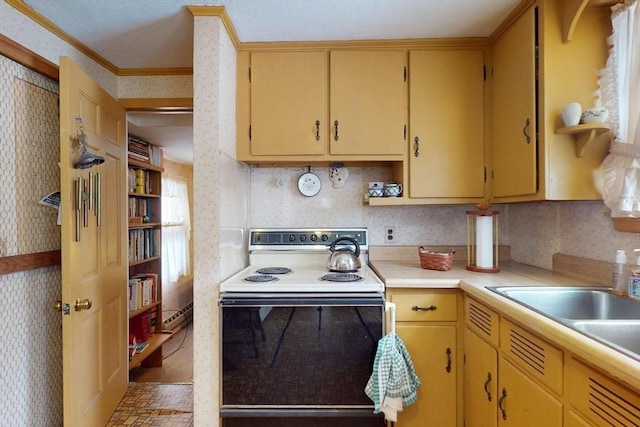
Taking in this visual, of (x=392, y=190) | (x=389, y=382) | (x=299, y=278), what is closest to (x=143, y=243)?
(x=299, y=278)

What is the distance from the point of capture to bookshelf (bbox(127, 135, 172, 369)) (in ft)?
9.38

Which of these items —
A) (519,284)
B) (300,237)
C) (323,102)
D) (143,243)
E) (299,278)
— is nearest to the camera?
(519,284)

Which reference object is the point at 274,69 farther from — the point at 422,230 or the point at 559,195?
the point at 559,195

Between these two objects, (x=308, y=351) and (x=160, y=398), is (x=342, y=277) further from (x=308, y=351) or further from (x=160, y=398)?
(x=160, y=398)

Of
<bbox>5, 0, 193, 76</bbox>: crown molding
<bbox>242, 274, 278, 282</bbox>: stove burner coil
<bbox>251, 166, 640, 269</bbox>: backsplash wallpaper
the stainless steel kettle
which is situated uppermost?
<bbox>5, 0, 193, 76</bbox>: crown molding

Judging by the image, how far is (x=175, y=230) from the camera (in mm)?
3811

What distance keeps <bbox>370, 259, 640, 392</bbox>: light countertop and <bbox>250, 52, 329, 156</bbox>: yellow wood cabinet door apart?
97 centimetres

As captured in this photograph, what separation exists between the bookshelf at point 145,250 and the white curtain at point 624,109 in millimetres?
3286

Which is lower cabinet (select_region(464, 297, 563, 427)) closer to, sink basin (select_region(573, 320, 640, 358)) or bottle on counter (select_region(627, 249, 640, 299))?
sink basin (select_region(573, 320, 640, 358))

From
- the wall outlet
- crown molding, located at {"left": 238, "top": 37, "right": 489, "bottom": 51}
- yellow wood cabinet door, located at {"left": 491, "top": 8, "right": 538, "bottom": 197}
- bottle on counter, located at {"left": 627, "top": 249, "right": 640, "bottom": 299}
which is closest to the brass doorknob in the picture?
crown molding, located at {"left": 238, "top": 37, "right": 489, "bottom": 51}

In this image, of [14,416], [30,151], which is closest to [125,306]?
[14,416]

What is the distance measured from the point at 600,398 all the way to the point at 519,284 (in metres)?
0.68

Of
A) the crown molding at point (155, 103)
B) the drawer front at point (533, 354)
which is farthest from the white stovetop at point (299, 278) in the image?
the crown molding at point (155, 103)

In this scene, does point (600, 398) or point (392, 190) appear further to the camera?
point (392, 190)
